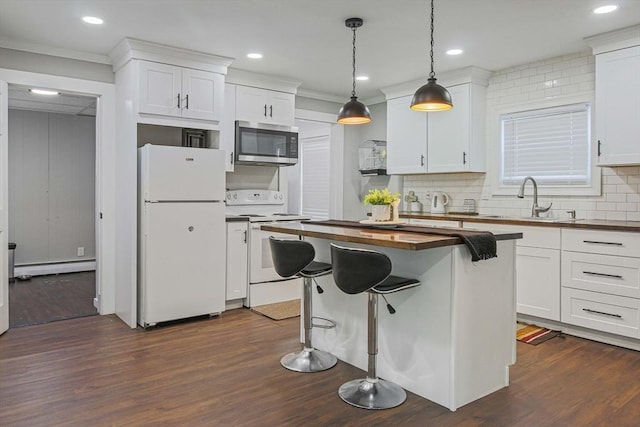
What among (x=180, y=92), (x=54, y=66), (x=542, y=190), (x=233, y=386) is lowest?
(x=233, y=386)

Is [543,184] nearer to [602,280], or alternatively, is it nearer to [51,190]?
[602,280]

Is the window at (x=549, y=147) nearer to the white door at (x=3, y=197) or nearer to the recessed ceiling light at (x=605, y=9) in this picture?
the recessed ceiling light at (x=605, y=9)

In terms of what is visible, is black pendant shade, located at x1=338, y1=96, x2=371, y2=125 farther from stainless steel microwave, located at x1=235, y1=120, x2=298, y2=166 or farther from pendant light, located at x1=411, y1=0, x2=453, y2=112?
stainless steel microwave, located at x1=235, y1=120, x2=298, y2=166

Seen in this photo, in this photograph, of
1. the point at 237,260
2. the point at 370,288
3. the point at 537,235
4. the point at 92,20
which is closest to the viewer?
the point at 370,288

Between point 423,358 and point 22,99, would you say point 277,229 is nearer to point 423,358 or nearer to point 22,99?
point 423,358

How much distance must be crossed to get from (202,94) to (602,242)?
3644mm

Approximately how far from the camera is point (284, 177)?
5566 mm

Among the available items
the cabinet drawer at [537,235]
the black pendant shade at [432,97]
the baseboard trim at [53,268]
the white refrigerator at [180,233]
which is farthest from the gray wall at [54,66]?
the cabinet drawer at [537,235]

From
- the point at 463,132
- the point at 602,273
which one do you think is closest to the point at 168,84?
the point at 463,132

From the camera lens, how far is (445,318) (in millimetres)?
2518

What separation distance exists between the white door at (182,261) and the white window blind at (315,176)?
112 inches

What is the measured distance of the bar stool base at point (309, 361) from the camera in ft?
10.0

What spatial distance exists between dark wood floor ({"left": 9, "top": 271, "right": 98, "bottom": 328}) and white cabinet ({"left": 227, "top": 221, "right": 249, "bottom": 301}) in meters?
1.33

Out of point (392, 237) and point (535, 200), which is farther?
point (535, 200)
